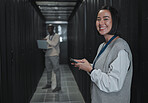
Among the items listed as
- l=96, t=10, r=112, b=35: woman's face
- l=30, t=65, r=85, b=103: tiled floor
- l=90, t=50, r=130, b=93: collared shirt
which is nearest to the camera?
l=90, t=50, r=130, b=93: collared shirt

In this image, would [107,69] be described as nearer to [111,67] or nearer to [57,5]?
[111,67]

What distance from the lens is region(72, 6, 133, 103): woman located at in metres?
1.09

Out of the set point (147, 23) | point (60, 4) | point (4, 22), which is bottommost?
point (147, 23)

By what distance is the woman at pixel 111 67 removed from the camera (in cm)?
109

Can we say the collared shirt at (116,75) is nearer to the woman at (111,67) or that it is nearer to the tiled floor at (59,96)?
the woman at (111,67)

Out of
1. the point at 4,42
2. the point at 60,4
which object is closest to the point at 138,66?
the point at 4,42

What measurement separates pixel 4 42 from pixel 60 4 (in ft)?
13.0

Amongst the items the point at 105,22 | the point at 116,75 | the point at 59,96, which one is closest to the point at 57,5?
the point at 59,96

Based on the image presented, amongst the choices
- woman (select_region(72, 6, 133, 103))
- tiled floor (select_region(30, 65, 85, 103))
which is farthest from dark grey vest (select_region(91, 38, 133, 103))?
tiled floor (select_region(30, 65, 85, 103))

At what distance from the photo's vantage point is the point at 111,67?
3.62 feet

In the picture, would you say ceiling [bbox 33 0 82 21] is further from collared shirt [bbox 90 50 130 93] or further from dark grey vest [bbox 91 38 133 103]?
collared shirt [bbox 90 50 130 93]

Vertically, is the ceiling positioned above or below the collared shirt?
above

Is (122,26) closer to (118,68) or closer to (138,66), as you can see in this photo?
(138,66)

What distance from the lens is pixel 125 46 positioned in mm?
1128
